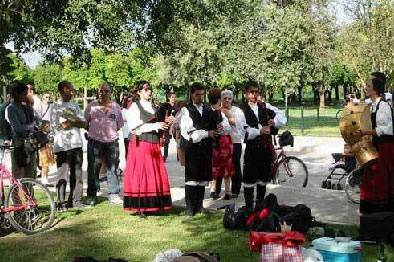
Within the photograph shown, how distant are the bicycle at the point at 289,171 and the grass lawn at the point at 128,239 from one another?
3508 mm

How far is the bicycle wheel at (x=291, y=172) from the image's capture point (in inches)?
500

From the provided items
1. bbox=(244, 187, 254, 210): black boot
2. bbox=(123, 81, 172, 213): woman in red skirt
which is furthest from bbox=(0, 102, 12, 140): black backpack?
bbox=(244, 187, 254, 210): black boot

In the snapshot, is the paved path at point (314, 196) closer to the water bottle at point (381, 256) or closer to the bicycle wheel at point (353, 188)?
the bicycle wheel at point (353, 188)

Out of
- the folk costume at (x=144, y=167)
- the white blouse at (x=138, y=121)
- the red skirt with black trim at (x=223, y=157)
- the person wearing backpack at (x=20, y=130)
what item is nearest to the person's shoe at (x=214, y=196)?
the red skirt with black trim at (x=223, y=157)

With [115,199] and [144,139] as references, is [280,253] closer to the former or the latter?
[144,139]

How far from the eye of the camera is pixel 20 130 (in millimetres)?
8828

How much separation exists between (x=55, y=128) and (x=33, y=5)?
190 cm

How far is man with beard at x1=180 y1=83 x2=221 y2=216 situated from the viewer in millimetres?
9172

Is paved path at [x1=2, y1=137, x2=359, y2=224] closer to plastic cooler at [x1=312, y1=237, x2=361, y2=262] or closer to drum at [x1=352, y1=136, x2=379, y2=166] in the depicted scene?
drum at [x1=352, y1=136, x2=379, y2=166]

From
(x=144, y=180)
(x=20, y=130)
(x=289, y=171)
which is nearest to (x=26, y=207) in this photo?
(x=20, y=130)

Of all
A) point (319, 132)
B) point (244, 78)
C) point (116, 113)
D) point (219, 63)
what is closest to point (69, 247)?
point (116, 113)

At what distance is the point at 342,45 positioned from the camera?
3272 centimetres

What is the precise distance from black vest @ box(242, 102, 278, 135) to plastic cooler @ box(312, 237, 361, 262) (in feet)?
11.2

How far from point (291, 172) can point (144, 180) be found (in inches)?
174
